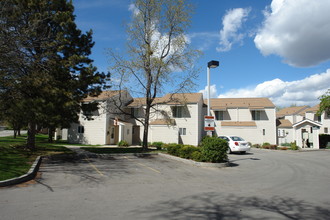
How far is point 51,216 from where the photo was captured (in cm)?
512

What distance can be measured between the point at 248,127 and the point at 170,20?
2024 cm

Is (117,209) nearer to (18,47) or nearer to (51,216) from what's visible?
(51,216)

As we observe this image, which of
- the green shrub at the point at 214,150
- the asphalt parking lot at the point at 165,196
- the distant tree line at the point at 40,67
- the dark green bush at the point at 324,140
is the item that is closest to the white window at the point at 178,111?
the distant tree line at the point at 40,67

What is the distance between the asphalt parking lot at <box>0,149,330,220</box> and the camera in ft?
17.9

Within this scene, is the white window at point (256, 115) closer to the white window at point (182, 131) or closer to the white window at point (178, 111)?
the white window at point (182, 131)

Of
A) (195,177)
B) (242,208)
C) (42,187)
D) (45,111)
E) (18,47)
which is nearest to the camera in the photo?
(242,208)

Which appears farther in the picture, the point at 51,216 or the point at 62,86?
the point at 62,86

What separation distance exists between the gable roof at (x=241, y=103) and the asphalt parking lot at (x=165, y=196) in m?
24.4

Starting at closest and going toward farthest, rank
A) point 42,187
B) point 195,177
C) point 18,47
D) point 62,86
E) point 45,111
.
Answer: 1. point 42,187
2. point 195,177
3. point 18,47
4. point 45,111
5. point 62,86

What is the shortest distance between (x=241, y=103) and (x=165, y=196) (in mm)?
31411

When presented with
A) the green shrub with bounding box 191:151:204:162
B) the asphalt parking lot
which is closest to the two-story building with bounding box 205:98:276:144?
the green shrub with bounding box 191:151:204:162

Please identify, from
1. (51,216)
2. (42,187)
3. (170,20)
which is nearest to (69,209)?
(51,216)

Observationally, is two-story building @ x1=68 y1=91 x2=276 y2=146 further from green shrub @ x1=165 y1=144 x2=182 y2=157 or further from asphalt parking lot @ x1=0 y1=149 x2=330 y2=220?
asphalt parking lot @ x1=0 y1=149 x2=330 y2=220

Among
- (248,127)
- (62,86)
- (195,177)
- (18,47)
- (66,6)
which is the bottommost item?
(195,177)
